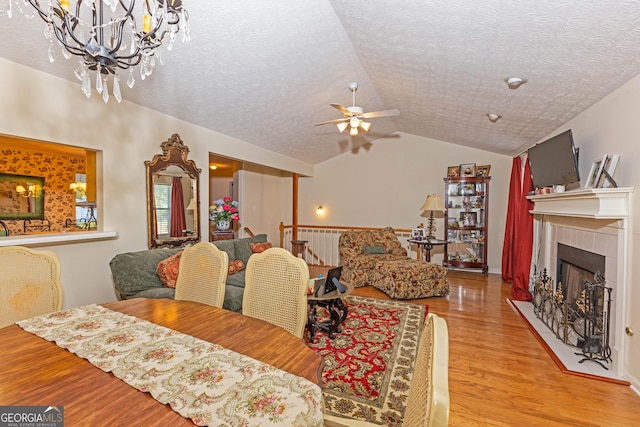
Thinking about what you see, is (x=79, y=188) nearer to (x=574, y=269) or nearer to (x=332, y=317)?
(x=332, y=317)

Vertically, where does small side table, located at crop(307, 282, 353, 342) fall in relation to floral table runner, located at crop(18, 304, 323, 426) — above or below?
below

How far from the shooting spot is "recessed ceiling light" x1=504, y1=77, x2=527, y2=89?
257 cm

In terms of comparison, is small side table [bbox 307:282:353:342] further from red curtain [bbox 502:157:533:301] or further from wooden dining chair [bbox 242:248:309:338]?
red curtain [bbox 502:157:533:301]

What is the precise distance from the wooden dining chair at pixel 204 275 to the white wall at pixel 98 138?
4.74ft

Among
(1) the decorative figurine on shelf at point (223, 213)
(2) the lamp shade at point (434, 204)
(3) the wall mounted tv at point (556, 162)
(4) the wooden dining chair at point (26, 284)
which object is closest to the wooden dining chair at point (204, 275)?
(4) the wooden dining chair at point (26, 284)

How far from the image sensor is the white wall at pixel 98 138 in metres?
2.37

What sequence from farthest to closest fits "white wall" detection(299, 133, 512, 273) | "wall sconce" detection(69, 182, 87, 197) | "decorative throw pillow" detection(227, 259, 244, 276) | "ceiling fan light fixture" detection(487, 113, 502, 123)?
"white wall" detection(299, 133, 512, 273) → "wall sconce" detection(69, 182, 87, 197) → "decorative throw pillow" detection(227, 259, 244, 276) → "ceiling fan light fixture" detection(487, 113, 502, 123)

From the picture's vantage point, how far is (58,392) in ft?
3.11

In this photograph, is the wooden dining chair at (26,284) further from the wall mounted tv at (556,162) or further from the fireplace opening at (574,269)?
the wall mounted tv at (556,162)

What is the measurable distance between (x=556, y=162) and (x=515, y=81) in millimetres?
1278

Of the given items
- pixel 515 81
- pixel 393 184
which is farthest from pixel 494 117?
pixel 393 184

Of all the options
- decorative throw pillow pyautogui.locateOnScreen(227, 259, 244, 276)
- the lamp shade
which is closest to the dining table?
decorative throw pillow pyautogui.locateOnScreen(227, 259, 244, 276)

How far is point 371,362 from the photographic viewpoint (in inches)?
101

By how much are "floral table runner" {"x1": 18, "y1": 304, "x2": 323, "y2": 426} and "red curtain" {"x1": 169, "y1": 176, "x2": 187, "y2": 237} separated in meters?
2.34
